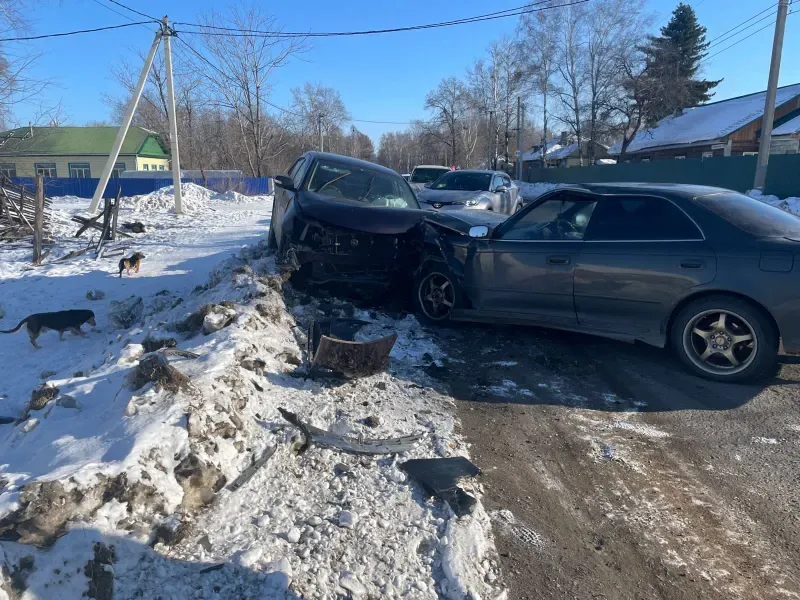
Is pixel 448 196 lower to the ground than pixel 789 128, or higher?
lower

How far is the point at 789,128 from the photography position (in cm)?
3256

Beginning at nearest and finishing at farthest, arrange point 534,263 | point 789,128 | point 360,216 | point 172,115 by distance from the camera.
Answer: point 534,263 → point 360,216 → point 172,115 → point 789,128

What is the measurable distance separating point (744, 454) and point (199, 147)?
5472 centimetres

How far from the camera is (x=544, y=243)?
5594mm

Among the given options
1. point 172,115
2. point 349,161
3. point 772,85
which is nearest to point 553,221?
point 349,161

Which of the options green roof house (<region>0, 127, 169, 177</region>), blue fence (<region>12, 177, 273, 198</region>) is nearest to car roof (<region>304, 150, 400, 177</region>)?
blue fence (<region>12, 177, 273, 198</region>)

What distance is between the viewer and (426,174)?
22.5 meters

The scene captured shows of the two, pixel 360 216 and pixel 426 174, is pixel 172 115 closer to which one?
pixel 426 174

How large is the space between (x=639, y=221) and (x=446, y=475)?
10.0 feet

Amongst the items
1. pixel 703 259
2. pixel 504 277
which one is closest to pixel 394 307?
pixel 504 277

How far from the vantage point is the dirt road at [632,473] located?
2645 millimetres

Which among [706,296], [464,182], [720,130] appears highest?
[720,130]

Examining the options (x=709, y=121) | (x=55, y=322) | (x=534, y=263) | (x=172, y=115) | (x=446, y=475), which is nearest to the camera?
(x=446, y=475)

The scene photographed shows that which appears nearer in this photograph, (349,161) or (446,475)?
(446,475)
